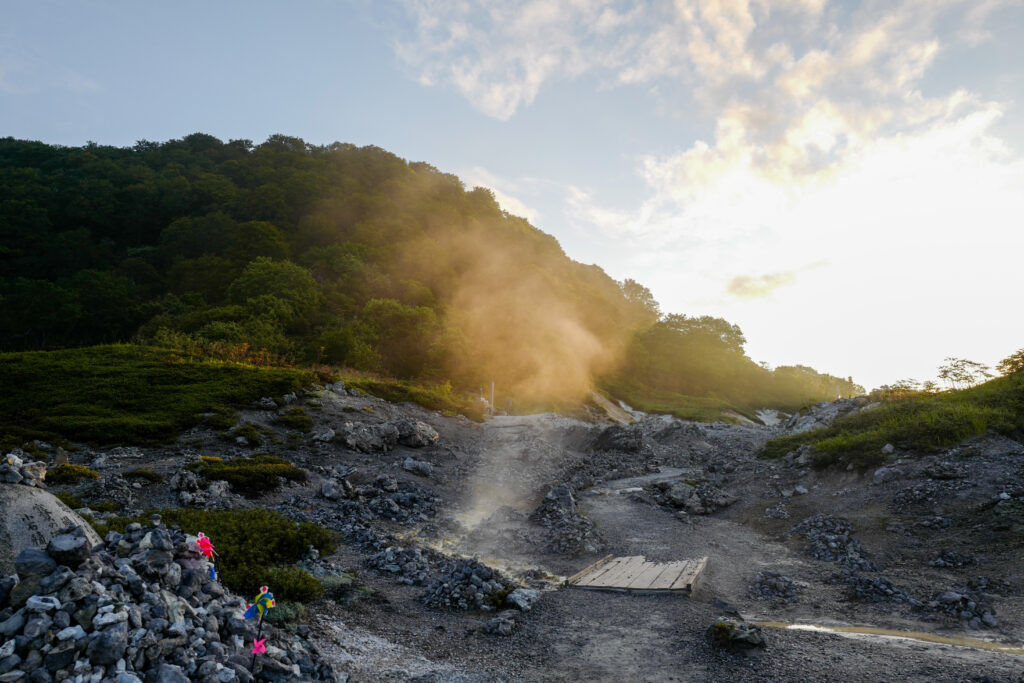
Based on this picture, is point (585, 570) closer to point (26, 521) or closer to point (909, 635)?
point (909, 635)

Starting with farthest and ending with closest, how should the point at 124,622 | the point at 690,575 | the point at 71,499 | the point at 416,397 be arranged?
1. the point at 416,397
2. the point at 71,499
3. the point at 690,575
4. the point at 124,622

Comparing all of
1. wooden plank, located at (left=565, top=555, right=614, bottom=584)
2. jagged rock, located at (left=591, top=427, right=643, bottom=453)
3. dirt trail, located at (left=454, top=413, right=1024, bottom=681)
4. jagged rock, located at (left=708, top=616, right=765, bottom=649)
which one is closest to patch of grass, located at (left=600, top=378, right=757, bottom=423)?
jagged rock, located at (left=591, top=427, right=643, bottom=453)

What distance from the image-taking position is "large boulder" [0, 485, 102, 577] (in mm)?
5406

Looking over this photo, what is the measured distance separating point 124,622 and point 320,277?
59.4m

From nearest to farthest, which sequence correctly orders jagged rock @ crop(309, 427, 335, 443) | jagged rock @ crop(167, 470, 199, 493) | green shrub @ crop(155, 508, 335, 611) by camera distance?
green shrub @ crop(155, 508, 335, 611) < jagged rock @ crop(167, 470, 199, 493) < jagged rock @ crop(309, 427, 335, 443)

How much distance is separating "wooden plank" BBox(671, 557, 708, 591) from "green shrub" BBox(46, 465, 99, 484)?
15780 millimetres

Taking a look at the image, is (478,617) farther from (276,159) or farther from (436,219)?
(276,159)

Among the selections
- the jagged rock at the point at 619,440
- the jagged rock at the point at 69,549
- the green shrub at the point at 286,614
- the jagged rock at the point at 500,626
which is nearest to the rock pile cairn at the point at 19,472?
the jagged rock at the point at 69,549

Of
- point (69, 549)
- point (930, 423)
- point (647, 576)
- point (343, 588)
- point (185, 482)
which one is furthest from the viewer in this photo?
point (930, 423)

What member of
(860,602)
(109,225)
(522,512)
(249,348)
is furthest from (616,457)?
(109,225)

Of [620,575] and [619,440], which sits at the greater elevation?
[619,440]

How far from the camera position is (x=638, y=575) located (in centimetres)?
1158

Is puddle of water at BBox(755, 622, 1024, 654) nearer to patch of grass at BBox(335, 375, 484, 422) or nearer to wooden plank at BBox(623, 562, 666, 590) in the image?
wooden plank at BBox(623, 562, 666, 590)

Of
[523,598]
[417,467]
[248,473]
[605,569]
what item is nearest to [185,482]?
[248,473]
